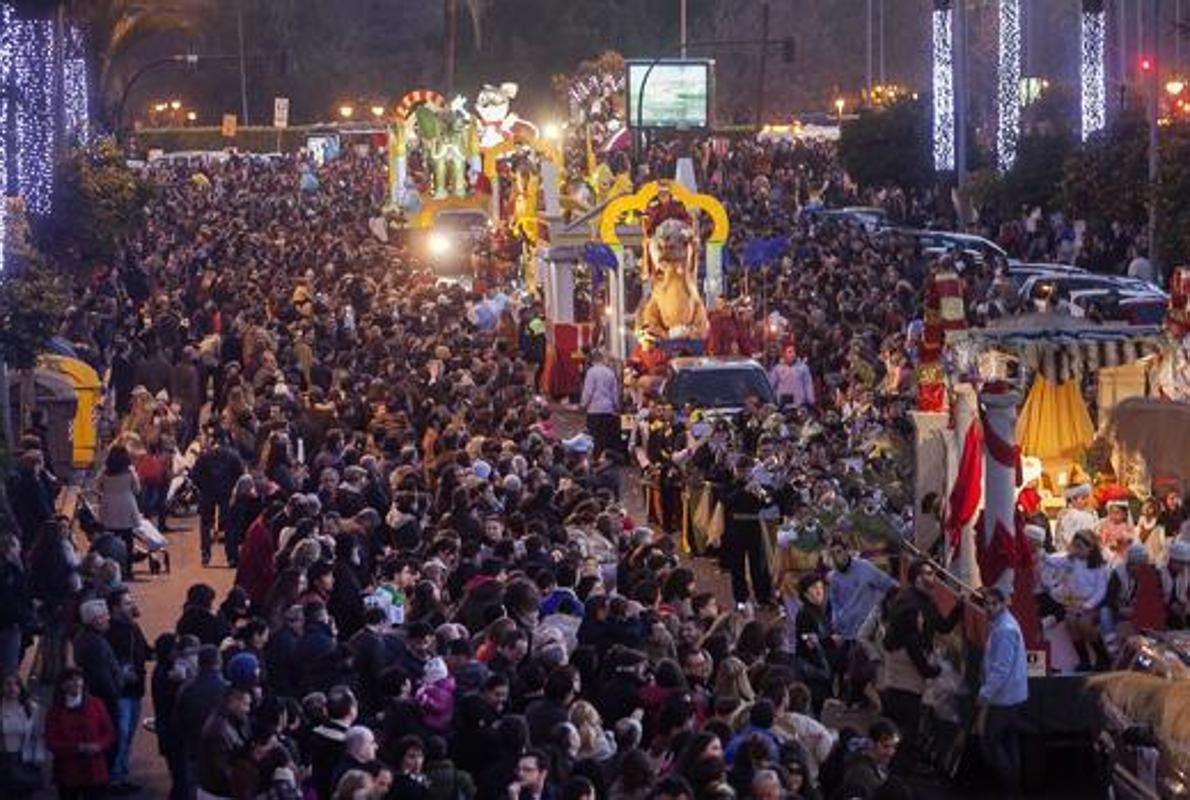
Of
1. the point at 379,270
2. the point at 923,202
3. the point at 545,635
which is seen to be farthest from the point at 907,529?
the point at 923,202

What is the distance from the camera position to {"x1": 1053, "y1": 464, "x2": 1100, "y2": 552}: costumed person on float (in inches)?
827

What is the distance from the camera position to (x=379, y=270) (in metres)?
52.7

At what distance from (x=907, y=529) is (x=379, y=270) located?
102 ft

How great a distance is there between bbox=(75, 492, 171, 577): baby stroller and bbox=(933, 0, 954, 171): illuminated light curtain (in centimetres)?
3739

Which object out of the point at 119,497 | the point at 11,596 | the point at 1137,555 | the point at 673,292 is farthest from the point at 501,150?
the point at 11,596

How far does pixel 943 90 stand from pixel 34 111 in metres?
31.5

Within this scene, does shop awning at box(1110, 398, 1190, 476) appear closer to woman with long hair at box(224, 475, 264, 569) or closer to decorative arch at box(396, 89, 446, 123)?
woman with long hair at box(224, 475, 264, 569)

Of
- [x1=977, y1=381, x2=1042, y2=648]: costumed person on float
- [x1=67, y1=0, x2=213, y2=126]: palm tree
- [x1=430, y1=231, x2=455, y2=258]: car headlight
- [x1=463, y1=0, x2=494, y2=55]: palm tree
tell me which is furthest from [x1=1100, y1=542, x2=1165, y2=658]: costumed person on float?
[x1=463, y1=0, x2=494, y2=55]: palm tree

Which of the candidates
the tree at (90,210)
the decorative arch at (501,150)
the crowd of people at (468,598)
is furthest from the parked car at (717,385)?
the decorative arch at (501,150)

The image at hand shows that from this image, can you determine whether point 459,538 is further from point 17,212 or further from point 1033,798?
point 17,212

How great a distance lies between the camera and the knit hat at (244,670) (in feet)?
51.0

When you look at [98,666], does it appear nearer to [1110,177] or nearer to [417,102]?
[1110,177]

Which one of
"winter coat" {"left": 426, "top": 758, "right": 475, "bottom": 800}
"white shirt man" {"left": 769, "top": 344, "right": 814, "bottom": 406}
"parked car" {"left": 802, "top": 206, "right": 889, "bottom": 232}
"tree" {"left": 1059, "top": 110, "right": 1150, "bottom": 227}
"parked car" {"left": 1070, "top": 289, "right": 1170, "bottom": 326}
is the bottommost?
"winter coat" {"left": 426, "top": 758, "right": 475, "bottom": 800}

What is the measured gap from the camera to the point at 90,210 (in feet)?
143
